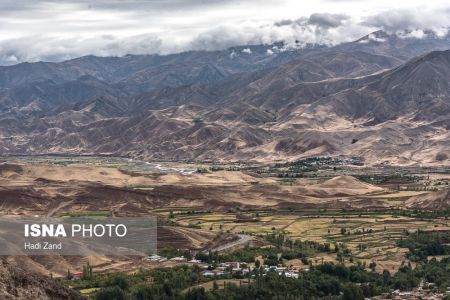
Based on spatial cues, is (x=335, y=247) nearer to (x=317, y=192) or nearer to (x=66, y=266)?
(x=66, y=266)

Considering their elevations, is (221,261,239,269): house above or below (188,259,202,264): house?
above

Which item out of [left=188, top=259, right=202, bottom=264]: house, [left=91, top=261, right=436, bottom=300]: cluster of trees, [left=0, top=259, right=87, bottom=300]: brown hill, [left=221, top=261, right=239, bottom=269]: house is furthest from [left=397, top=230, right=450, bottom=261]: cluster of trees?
[left=0, top=259, right=87, bottom=300]: brown hill

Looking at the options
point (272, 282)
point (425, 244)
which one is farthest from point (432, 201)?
point (272, 282)

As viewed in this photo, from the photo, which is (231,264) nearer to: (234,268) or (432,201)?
(234,268)

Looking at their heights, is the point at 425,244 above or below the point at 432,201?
above

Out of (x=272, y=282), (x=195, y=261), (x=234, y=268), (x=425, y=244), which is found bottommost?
(x=425, y=244)

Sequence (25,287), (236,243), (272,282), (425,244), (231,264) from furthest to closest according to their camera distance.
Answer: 1. (236,243)
2. (425,244)
3. (231,264)
4. (272,282)
5. (25,287)

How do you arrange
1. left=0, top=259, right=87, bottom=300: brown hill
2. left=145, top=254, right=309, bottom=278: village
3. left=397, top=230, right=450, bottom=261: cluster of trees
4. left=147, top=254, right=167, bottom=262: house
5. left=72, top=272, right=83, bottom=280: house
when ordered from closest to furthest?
left=0, top=259, right=87, bottom=300: brown hill, left=145, top=254, right=309, bottom=278: village, left=72, top=272, right=83, bottom=280: house, left=147, top=254, right=167, bottom=262: house, left=397, top=230, right=450, bottom=261: cluster of trees

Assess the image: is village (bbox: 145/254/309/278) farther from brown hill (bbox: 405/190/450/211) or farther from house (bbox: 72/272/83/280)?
brown hill (bbox: 405/190/450/211)

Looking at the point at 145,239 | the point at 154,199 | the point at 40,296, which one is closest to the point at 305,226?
the point at 145,239

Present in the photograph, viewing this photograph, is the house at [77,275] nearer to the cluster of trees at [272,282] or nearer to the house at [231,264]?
the cluster of trees at [272,282]

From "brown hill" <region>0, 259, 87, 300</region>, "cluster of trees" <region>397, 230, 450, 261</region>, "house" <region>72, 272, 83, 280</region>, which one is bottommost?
"cluster of trees" <region>397, 230, 450, 261</region>
